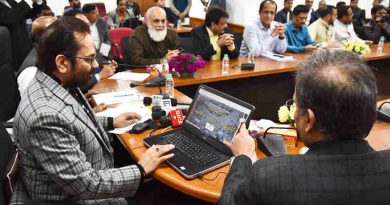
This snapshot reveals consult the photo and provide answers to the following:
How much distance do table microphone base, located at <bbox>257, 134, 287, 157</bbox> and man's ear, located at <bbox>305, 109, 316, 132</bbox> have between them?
0.59 m

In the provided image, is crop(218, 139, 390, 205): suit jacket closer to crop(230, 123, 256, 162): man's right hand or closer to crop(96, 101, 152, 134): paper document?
crop(230, 123, 256, 162): man's right hand

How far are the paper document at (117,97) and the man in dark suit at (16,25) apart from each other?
1.86m

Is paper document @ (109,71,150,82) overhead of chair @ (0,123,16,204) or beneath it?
beneath

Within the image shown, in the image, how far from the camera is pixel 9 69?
2287 mm

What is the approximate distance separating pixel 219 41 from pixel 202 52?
207mm

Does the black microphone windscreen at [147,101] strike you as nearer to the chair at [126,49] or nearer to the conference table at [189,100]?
the conference table at [189,100]

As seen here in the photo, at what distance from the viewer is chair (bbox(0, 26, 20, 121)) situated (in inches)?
86.2

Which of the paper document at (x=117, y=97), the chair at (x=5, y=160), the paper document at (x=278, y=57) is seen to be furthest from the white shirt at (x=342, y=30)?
the chair at (x=5, y=160)

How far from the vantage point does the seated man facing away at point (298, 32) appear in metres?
4.11

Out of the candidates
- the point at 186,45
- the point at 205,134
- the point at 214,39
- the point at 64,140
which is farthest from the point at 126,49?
the point at 64,140

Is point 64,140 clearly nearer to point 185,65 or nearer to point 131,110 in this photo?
point 131,110

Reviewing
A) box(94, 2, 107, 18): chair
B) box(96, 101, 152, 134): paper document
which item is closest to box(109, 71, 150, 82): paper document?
box(96, 101, 152, 134): paper document

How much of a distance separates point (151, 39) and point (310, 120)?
2.76 m

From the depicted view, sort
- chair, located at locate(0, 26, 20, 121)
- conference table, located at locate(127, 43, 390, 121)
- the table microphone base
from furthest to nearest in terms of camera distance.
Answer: conference table, located at locate(127, 43, 390, 121)
chair, located at locate(0, 26, 20, 121)
the table microphone base
